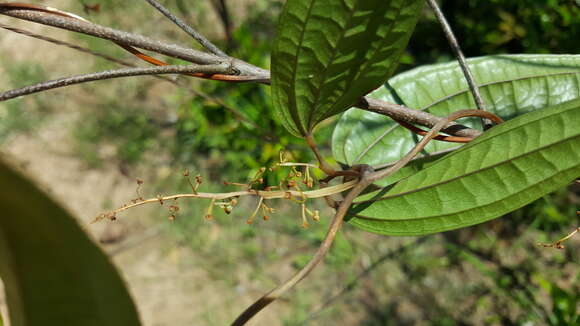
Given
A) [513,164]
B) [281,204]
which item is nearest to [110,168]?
[281,204]

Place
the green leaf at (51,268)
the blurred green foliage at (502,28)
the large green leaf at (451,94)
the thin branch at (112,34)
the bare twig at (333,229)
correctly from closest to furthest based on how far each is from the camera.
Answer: the green leaf at (51,268) → the bare twig at (333,229) → the thin branch at (112,34) → the large green leaf at (451,94) → the blurred green foliage at (502,28)

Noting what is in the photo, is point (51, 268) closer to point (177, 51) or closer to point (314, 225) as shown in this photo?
point (177, 51)

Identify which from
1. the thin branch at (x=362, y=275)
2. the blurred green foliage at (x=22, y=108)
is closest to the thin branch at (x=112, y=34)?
the thin branch at (x=362, y=275)

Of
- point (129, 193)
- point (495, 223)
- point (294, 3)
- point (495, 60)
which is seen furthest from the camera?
point (129, 193)

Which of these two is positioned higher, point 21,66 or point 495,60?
point 21,66

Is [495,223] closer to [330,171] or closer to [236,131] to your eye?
[236,131]

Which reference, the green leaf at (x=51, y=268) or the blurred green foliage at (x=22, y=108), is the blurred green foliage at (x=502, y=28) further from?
the blurred green foliage at (x=22, y=108)

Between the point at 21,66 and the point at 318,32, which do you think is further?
the point at 21,66
